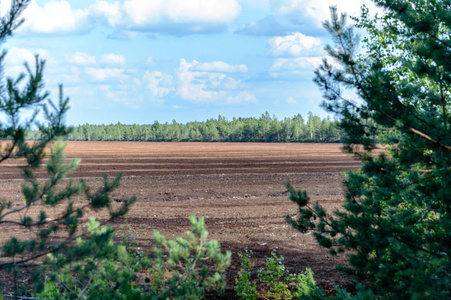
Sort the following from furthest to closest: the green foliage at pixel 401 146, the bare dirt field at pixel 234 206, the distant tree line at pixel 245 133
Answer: the distant tree line at pixel 245 133 → the bare dirt field at pixel 234 206 → the green foliage at pixel 401 146

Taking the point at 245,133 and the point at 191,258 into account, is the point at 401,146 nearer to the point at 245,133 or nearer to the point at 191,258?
the point at 191,258

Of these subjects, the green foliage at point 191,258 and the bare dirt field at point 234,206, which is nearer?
the green foliage at point 191,258

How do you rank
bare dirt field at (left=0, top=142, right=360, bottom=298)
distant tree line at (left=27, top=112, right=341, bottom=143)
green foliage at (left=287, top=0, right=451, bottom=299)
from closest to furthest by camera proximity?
green foliage at (left=287, top=0, right=451, bottom=299), bare dirt field at (left=0, top=142, right=360, bottom=298), distant tree line at (left=27, top=112, right=341, bottom=143)

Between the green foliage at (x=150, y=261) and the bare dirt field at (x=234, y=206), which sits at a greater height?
the green foliage at (x=150, y=261)

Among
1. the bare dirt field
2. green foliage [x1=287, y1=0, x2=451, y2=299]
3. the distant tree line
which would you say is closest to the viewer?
green foliage [x1=287, y1=0, x2=451, y2=299]

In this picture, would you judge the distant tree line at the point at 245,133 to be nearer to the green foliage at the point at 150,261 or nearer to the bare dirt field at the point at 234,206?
the bare dirt field at the point at 234,206

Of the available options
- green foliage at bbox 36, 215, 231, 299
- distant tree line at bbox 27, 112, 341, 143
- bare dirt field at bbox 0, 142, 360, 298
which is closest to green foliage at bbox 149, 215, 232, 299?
green foliage at bbox 36, 215, 231, 299

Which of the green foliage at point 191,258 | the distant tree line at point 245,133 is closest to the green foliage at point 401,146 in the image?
the green foliage at point 191,258

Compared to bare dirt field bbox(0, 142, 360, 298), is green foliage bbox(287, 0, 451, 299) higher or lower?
higher

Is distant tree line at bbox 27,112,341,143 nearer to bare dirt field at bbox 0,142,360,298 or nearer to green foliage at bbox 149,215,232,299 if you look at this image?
bare dirt field at bbox 0,142,360,298

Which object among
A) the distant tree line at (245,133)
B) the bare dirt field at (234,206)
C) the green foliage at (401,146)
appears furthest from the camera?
the distant tree line at (245,133)

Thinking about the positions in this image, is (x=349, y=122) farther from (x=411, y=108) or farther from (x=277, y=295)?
(x=277, y=295)

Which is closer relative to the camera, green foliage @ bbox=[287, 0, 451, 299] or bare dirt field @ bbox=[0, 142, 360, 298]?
green foliage @ bbox=[287, 0, 451, 299]

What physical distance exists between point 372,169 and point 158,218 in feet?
35.0
